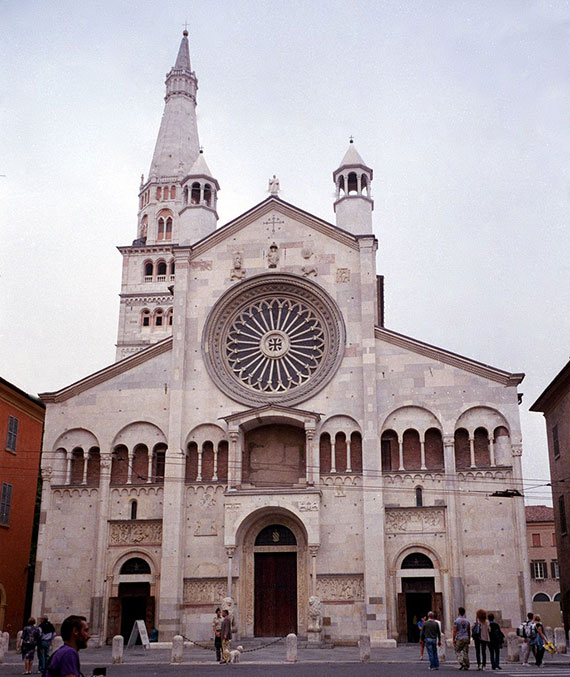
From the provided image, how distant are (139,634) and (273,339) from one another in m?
12.9

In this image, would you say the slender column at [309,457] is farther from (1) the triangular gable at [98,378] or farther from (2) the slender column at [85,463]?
(2) the slender column at [85,463]

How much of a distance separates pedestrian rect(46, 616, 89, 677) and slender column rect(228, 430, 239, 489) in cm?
2364

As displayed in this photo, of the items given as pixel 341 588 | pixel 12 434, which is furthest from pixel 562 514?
pixel 12 434

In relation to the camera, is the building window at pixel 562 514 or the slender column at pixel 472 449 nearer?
the slender column at pixel 472 449

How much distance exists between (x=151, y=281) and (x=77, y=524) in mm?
31592

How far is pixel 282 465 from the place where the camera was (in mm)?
33938

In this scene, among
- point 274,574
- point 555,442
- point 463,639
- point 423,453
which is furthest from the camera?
point 555,442

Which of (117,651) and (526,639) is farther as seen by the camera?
(117,651)

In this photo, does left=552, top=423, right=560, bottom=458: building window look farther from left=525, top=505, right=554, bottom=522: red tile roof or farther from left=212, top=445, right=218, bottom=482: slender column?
left=525, top=505, right=554, bottom=522: red tile roof

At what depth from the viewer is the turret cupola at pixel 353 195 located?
37.9 meters

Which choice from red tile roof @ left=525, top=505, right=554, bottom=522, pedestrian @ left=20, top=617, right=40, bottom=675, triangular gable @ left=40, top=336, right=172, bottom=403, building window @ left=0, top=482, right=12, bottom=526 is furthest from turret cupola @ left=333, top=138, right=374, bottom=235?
red tile roof @ left=525, top=505, right=554, bottom=522

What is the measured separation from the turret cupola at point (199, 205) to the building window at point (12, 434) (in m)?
11.1

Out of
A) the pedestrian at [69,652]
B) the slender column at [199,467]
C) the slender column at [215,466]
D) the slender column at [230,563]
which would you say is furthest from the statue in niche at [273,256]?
the pedestrian at [69,652]

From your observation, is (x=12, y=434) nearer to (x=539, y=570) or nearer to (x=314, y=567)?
(x=314, y=567)
